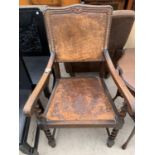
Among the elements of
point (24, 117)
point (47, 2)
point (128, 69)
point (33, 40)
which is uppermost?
point (47, 2)

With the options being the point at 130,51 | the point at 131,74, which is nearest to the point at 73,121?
the point at 131,74

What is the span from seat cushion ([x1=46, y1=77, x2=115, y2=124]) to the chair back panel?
19cm

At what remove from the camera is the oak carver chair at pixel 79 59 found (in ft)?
3.99

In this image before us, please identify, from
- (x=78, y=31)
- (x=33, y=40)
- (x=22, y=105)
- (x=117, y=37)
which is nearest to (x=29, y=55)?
(x=33, y=40)

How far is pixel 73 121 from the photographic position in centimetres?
122

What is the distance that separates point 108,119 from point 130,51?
2.40ft

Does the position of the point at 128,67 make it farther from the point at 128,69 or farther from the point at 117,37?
the point at 117,37

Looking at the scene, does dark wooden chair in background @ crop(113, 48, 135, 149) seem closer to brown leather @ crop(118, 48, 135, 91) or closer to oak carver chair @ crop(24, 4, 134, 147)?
brown leather @ crop(118, 48, 135, 91)

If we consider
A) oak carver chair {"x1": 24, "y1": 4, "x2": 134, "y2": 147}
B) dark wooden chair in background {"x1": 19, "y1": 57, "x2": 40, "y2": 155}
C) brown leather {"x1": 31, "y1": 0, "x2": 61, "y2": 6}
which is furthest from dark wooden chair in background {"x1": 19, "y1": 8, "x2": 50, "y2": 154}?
brown leather {"x1": 31, "y1": 0, "x2": 61, "y2": 6}

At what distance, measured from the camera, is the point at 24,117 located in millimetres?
1405

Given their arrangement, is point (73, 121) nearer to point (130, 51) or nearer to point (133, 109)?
point (133, 109)

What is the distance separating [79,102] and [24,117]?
43 centimetres

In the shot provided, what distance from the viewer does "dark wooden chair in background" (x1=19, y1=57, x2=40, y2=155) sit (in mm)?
1323

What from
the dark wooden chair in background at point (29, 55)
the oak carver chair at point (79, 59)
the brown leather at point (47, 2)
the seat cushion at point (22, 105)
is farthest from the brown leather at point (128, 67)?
the brown leather at point (47, 2)
